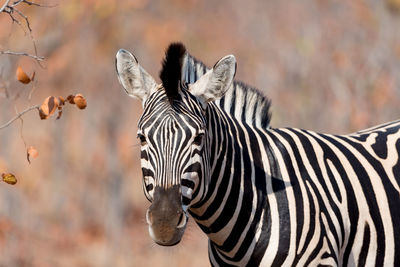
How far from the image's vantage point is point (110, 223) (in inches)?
717

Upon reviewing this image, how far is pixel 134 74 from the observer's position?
17.9 feet

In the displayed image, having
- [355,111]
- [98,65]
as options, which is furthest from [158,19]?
[355,111]

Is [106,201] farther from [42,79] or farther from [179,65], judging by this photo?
[179,65]

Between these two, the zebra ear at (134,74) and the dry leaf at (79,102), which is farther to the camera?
the zebra ear at (134,74)

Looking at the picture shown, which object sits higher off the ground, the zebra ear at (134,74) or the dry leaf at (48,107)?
the zebra ear at (134,74)

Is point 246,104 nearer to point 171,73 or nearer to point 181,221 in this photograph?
point 171,73

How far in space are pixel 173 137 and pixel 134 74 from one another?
687mm

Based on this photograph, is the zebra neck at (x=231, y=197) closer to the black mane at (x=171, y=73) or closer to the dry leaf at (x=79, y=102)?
the black mane at (x=171, y=73)

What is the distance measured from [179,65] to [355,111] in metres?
8.32

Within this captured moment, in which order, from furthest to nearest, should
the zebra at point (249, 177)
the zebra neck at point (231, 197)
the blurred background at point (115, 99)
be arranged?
the blurred background at point (115, 99), the zebra neck at point (231, 197), the zebra at point (249, 177)

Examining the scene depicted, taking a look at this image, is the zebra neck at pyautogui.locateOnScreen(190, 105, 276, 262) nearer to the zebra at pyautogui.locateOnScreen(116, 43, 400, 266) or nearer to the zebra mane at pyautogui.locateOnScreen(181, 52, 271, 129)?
the zebra at pyautogui.locateOnScreen(116, 43, 400, 266)

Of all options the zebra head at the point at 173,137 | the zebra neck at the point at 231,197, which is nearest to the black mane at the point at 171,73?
the zebra head at the point at 173,137

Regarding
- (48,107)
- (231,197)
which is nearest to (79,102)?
(48,107)

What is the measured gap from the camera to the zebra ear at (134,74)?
214 inches
